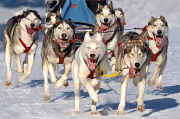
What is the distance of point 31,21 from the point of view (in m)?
8.49

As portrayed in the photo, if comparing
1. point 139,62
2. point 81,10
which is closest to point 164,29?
point 139,62

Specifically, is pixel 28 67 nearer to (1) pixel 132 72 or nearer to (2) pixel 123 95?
(2) pixel 123 95

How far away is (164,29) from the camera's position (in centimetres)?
A: 790

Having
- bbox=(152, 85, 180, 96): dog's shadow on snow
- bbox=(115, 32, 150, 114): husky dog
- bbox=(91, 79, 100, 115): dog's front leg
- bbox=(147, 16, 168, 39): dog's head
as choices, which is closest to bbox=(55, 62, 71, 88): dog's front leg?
bbox=(91, 79, 100, 115): dog's front leg

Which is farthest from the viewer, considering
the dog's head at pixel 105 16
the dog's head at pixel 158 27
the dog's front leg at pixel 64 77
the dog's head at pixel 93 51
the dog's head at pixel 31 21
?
the dog's head at pixel 105 16

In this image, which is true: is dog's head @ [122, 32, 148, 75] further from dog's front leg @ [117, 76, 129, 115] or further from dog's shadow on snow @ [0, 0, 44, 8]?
dog's shadow on snow @ [0, 0, 44, 8]

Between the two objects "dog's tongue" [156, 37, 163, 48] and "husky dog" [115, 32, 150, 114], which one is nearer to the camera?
"husky dog" [115, 32, 150, 114]

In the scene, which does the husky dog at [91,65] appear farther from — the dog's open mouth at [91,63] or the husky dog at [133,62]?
the husky dog at [133,62]

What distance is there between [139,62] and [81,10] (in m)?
4.26

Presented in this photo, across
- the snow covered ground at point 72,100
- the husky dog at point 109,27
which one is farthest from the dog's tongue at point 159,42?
the husky dog at point 109,27

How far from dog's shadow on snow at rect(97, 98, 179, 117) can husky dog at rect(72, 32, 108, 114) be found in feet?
1.69

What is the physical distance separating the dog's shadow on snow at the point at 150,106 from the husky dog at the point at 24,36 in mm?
1882

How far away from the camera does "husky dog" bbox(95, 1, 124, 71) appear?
9.30 meters

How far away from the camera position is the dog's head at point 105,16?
9.29 m
